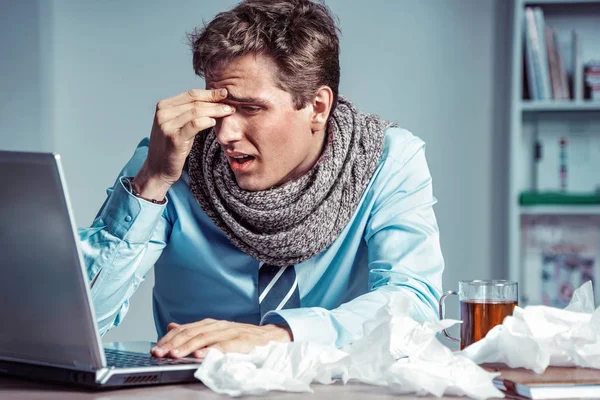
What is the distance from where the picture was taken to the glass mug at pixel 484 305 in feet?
3.61

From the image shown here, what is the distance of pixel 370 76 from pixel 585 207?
0.94 metres

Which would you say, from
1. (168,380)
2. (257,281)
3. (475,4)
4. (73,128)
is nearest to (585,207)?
(475,4)

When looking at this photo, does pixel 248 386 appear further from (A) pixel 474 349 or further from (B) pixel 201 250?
(B) pixel 201 250

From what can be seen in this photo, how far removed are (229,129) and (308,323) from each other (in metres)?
0.50

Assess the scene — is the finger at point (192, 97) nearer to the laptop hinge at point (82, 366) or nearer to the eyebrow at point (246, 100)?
the eyebrow at point (246, 100)

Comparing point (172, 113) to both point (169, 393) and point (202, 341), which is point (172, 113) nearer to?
point (202, 341)

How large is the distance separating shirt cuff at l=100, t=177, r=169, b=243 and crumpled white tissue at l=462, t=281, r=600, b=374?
0.63 m

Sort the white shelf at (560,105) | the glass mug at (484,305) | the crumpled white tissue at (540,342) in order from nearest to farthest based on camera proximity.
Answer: the crumpled white tissue at (540,342), the glass mug at (484,305), the white shelf at (560,105)

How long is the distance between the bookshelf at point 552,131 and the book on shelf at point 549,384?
1.98 meters

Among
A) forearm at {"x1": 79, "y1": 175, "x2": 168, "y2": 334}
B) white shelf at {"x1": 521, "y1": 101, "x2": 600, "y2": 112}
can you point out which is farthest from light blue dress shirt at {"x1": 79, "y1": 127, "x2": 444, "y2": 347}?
white shelf at {"x1": 521, "y1": 101, "x2": 600, "y2": 112}

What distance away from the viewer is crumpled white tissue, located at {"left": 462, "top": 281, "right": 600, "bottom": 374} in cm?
97

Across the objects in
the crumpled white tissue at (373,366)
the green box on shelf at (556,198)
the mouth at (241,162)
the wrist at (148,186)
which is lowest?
the green box on shelf at (556,198)

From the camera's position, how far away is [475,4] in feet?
10.3

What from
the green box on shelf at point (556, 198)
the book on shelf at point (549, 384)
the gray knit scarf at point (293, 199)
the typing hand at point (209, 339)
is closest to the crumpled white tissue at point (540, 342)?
the book on shelf at point (549, 384)
